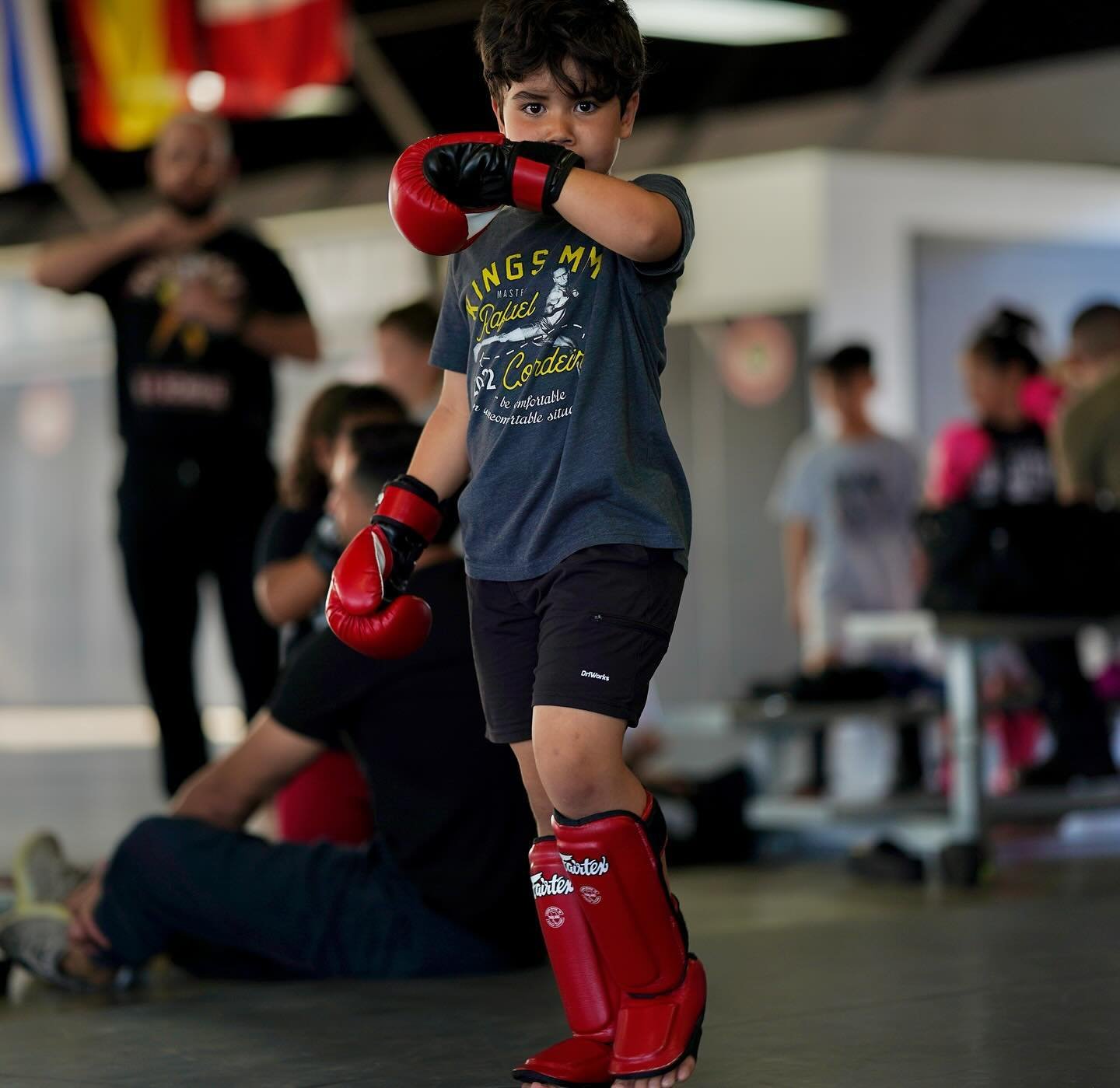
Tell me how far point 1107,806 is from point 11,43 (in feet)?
15.9

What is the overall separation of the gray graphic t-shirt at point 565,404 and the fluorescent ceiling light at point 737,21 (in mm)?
6700

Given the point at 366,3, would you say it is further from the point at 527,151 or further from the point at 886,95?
the point at 527,151

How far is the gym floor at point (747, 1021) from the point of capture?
2111mm

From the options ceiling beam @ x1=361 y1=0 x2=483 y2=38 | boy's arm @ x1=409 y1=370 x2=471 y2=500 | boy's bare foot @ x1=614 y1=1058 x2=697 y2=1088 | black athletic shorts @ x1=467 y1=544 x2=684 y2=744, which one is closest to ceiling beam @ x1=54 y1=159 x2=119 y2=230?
ceiling beam @ x1=361 y1=0 x2=483 y2=38

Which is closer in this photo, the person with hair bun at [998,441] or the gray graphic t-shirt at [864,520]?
the person with hair bun at [998,441]

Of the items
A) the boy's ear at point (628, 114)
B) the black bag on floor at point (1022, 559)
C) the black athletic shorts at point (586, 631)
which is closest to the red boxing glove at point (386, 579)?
the black athletic shorts at point (586, 631)

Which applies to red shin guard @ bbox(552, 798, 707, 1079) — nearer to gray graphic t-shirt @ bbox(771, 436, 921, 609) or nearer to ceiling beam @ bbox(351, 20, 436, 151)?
gray graphic t-shirt @ bbox(771, 436, 921, 609)

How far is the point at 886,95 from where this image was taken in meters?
8.80

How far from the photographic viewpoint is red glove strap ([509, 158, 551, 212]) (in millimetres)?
1991

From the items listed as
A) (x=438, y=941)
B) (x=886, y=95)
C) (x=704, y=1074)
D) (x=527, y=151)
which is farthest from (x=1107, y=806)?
(x=886, y=95)

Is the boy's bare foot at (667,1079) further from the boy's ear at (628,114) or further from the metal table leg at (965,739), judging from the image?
the metal table leg at (965,739)

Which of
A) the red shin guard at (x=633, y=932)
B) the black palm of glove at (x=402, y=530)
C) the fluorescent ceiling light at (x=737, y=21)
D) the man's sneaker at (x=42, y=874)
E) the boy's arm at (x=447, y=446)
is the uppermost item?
the fluorescent ceiling light at (x=737, y=21)

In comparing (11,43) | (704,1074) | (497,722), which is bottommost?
(704,1074)

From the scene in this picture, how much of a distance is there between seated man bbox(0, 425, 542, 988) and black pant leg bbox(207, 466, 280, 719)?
127 centimetres
